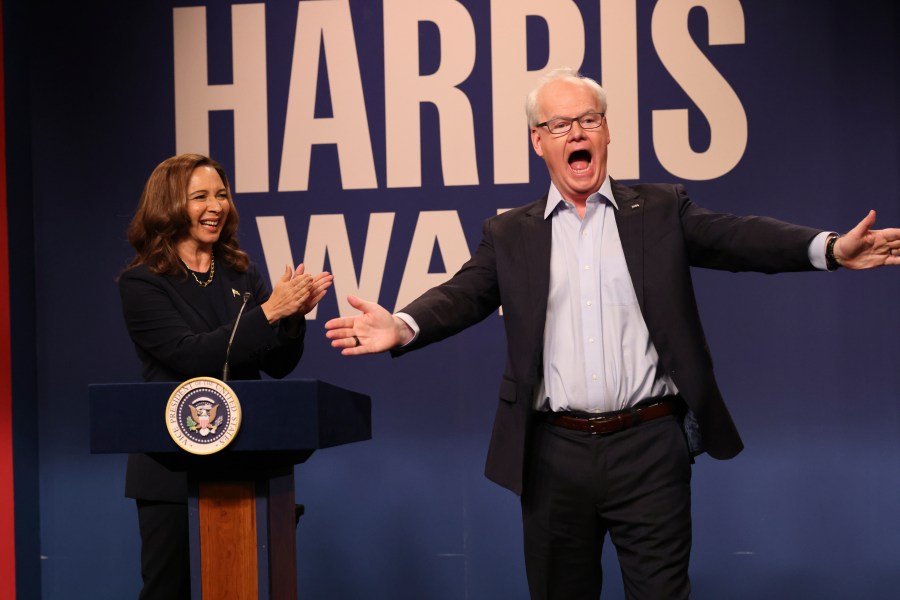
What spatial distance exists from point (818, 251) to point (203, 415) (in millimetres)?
1346

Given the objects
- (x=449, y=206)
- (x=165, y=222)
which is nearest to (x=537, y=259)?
(x=165, y=222)

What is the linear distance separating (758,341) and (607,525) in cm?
184

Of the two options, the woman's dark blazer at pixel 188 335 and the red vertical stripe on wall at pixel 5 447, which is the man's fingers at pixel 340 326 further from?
the red vertical stripe on wall at pixel 5 447

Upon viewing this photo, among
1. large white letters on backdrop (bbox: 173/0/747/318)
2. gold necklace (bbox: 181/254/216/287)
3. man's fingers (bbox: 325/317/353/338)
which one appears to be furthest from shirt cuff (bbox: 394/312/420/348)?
large white letters on backdrop (bbox: 173/0/747/318)

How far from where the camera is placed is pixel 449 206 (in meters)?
4.13

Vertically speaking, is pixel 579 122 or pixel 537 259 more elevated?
A: pixel 579 122

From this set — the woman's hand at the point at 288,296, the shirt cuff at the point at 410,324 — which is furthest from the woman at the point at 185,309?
the shirt cuff at the point at 410,324

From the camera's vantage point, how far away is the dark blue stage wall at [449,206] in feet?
13.0

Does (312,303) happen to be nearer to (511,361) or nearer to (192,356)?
(192,356)

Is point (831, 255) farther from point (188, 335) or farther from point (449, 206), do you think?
point (449, 206)

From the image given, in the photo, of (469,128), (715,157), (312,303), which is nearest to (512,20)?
(469,128)

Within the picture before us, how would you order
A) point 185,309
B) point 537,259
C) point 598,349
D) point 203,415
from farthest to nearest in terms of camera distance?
point 185,309, point 537,259, point 598,349, point 203,415

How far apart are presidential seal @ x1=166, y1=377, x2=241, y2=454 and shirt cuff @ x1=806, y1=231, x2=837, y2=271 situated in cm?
126

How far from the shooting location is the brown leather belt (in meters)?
2.30
